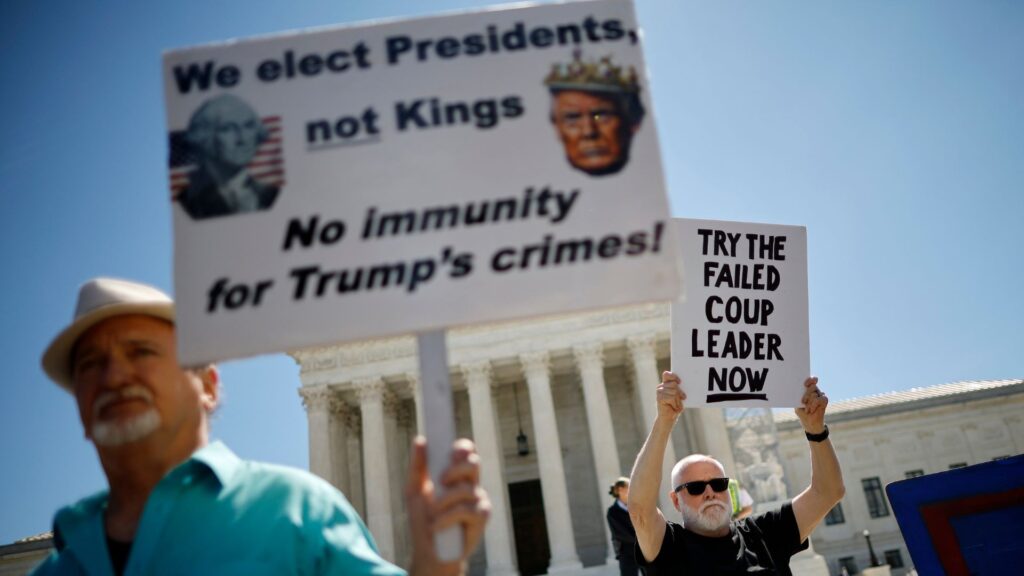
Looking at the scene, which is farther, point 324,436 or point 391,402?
point 391,402

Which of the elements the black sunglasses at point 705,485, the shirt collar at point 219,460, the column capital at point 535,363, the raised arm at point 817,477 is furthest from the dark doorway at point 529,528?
the shirt collar at point 219,460

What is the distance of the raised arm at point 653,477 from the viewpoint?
13.8 ft

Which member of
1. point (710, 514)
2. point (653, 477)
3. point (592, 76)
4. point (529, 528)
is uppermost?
point (592, 76)

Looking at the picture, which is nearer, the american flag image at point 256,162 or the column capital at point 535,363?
the american flag image at point 256,162

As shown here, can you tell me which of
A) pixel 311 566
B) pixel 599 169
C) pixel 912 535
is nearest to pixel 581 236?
pixel 599 169

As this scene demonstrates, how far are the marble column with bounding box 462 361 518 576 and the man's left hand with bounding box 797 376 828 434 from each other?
72.9 ft

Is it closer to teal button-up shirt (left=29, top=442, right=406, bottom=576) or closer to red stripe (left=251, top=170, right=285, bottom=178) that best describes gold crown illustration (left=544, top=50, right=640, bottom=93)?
red stripe (left=251, top=170, right=285, bottom=178)

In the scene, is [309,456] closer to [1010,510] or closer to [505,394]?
[505,394]

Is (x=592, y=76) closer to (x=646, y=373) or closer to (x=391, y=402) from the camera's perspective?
(x=646, y=373)

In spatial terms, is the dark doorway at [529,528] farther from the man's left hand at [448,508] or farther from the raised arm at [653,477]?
the man's left hand at [448,508]

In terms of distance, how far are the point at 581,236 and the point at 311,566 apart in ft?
4.59

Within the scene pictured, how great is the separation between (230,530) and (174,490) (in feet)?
1.07

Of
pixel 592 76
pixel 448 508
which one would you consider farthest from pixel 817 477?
Result: pixel 448 508

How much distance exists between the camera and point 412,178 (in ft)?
7.86
